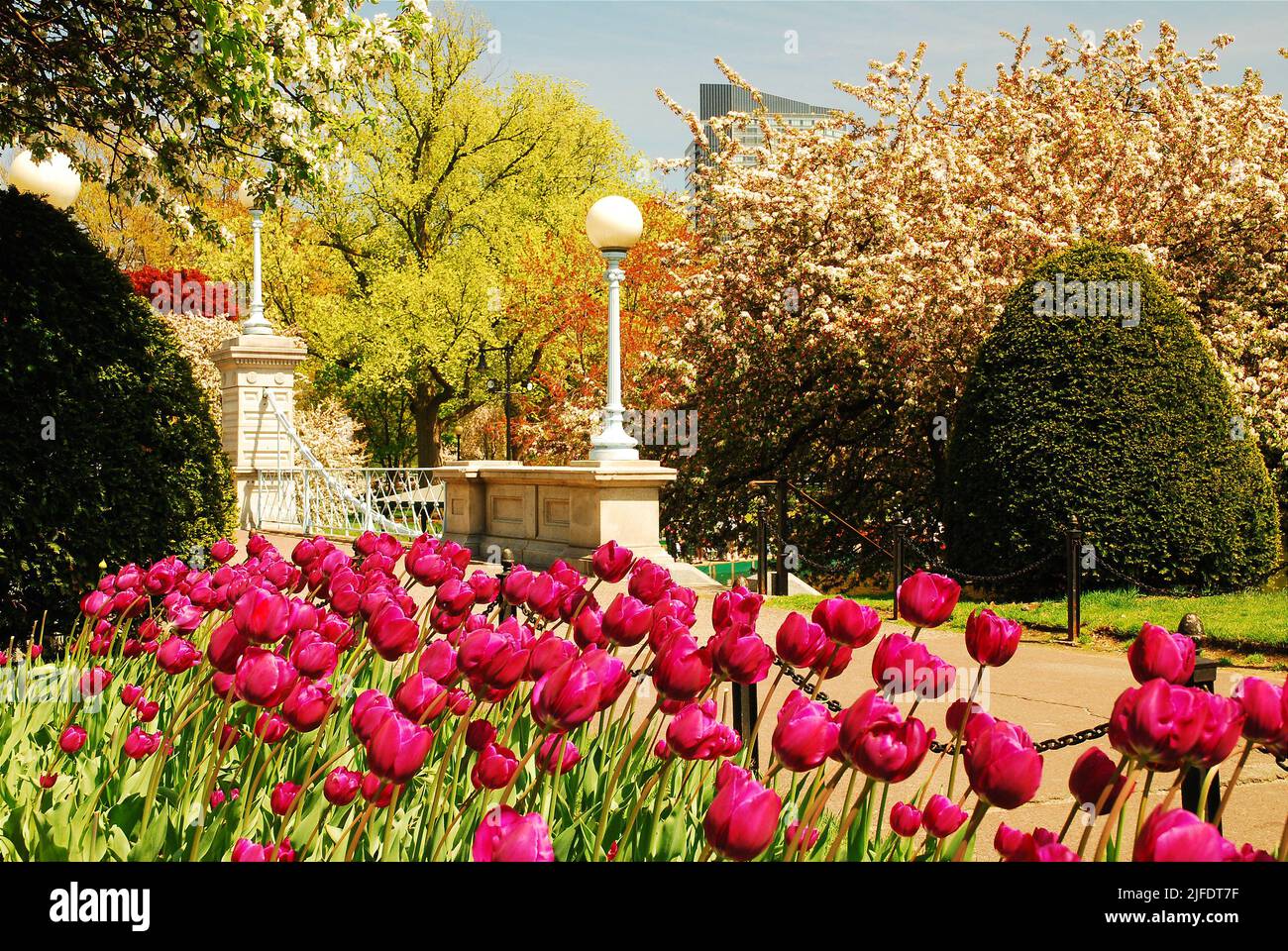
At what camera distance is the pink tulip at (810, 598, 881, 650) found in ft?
8.06

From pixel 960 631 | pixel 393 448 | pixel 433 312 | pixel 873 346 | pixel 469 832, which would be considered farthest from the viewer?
pixel 393 448

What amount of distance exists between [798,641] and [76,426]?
495 cm

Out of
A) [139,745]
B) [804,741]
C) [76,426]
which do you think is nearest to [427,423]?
[76,426]

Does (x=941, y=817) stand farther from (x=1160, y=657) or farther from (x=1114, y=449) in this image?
(x=1114, y=449)

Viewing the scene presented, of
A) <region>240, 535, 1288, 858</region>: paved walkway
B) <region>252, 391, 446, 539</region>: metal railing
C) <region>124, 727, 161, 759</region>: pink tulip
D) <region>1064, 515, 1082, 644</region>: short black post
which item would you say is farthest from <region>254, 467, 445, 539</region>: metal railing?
<region>124, 727, 161, 759</region>: pink tulip

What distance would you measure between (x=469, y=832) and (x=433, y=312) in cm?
2982

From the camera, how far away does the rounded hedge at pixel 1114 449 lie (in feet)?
34.6

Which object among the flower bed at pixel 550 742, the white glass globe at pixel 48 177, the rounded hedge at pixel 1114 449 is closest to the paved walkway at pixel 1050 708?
the flower bed at pixel 550 742

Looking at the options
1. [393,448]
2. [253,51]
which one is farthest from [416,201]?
[253,51]

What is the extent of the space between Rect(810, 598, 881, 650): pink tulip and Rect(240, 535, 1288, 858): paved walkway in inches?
81.9

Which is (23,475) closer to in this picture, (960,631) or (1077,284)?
(960,631)

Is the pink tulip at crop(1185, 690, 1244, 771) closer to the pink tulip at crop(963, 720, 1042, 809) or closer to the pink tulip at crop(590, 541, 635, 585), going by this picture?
the pink tulip at crop(963, 720, 1042, 809)

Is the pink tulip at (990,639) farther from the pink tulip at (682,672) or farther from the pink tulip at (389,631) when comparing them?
the pink tulip at (389,631)
